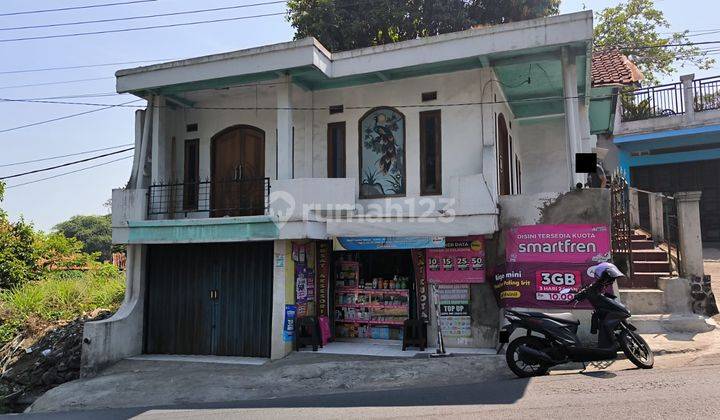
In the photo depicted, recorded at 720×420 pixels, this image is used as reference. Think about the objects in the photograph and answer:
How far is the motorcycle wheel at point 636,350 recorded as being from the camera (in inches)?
277

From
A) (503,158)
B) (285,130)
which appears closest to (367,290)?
(285,130)

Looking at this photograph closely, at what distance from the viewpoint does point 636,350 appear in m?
7.12

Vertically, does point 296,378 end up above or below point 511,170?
below

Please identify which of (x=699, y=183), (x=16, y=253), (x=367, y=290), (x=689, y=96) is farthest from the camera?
(x=699, y=183)

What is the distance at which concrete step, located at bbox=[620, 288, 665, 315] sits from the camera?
9.81m

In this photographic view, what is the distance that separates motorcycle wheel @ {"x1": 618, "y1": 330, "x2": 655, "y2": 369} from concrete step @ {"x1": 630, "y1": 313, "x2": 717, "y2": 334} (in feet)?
8.05

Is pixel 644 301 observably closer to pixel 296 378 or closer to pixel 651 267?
pixel 651 267

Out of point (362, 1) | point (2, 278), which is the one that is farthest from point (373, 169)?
point (2, 278)

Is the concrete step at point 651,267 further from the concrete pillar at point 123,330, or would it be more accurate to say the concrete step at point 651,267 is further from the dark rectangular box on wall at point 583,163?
the concrete pillar at point 123,330

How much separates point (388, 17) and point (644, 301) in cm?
1302

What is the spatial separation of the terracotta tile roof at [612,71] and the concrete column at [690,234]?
3183 mm

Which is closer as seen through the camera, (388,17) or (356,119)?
(356,119)

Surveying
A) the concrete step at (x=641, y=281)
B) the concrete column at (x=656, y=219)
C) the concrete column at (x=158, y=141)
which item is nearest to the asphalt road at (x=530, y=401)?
the concrete step at (x=641, y=281)

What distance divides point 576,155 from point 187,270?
7.83 m
